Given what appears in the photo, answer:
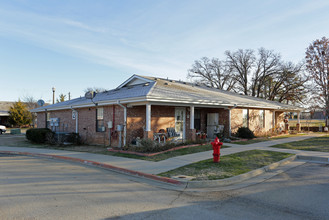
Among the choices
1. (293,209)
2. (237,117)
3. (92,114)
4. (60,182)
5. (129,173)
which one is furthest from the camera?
(237,117)

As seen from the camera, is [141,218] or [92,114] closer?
[141,218]

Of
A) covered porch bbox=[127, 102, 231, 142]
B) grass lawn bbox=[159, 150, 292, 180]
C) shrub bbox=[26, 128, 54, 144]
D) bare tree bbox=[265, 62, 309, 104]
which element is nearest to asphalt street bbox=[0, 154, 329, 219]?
grass lawn bbox=[159, 150, 292, 180]

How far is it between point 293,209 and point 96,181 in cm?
512

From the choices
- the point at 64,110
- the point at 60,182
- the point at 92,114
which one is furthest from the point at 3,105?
the point at 60,182

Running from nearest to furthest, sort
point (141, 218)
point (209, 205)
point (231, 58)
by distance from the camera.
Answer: point (141, 218)
point (209, 205)
point (231, 58)

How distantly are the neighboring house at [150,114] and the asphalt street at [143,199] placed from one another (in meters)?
5.75

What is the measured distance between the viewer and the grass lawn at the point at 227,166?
23.7 feet

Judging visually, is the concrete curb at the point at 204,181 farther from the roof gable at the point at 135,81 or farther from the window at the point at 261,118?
the window at the point at 261,118

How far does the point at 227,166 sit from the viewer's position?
8.27m

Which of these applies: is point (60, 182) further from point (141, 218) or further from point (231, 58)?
point (231, 58)

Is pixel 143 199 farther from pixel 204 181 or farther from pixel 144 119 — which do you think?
pixel 144 119

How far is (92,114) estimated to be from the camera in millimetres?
15992

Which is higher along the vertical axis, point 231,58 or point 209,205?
point 231,58

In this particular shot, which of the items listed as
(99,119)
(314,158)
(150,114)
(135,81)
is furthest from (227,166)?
(135,81)
